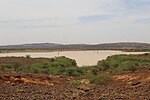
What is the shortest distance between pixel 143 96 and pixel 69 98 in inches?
124

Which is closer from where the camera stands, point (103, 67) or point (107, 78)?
point (107, 78)

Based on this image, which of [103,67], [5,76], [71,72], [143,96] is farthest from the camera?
[103,67]

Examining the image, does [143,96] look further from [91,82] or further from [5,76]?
[5,76]

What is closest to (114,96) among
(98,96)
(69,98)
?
(98,96)

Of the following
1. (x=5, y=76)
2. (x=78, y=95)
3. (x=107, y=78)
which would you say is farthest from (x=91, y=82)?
(x=78, y=95)

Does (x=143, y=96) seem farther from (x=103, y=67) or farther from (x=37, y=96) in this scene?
(x=103, y=67)

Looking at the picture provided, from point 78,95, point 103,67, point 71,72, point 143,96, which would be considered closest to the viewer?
point 143,96

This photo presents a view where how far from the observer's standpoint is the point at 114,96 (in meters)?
16.5

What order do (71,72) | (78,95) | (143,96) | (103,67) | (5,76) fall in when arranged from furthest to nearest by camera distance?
1. (103,67)
2. (71,72)
3. (5,76)
4. (78,95)
5. (143,96)

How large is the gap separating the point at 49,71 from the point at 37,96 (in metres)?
20.6

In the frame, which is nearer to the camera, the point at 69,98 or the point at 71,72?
the point at 69,98

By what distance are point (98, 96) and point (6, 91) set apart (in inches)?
181

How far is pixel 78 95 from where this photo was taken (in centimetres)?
1730

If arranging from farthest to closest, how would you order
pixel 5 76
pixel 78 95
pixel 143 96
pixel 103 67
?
pixel 103 67 → pixel 5 76 → pixel 78 95 → pixel 143 96
